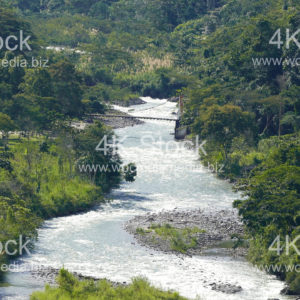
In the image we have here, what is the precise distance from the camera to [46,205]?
5391 cm

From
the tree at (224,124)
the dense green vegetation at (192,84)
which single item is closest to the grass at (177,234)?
the dense green vegetation at (192,84)

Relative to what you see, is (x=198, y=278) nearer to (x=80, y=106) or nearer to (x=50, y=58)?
(x=80, y=106)

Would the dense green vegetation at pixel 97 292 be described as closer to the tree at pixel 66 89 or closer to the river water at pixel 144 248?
the river water at pixel 144 248

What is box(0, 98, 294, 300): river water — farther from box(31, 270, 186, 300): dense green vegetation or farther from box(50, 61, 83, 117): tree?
box(50, 61, 83, 117): tree

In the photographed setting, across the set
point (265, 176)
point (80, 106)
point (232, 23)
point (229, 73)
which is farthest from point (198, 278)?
point (232, 23)

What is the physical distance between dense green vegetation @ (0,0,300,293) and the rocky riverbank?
255 cm

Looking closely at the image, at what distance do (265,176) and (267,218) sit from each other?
14.3 ft

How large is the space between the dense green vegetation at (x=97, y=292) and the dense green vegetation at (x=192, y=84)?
7.34 m

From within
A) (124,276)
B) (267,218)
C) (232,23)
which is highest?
(232,23)

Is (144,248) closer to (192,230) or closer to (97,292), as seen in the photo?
(192,230)

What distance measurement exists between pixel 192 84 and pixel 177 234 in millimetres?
46832

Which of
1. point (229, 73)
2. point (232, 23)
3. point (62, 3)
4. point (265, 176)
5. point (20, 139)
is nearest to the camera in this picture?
point (265, 176)

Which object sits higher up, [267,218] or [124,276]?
[267,218]

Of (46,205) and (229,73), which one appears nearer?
(46,205)
